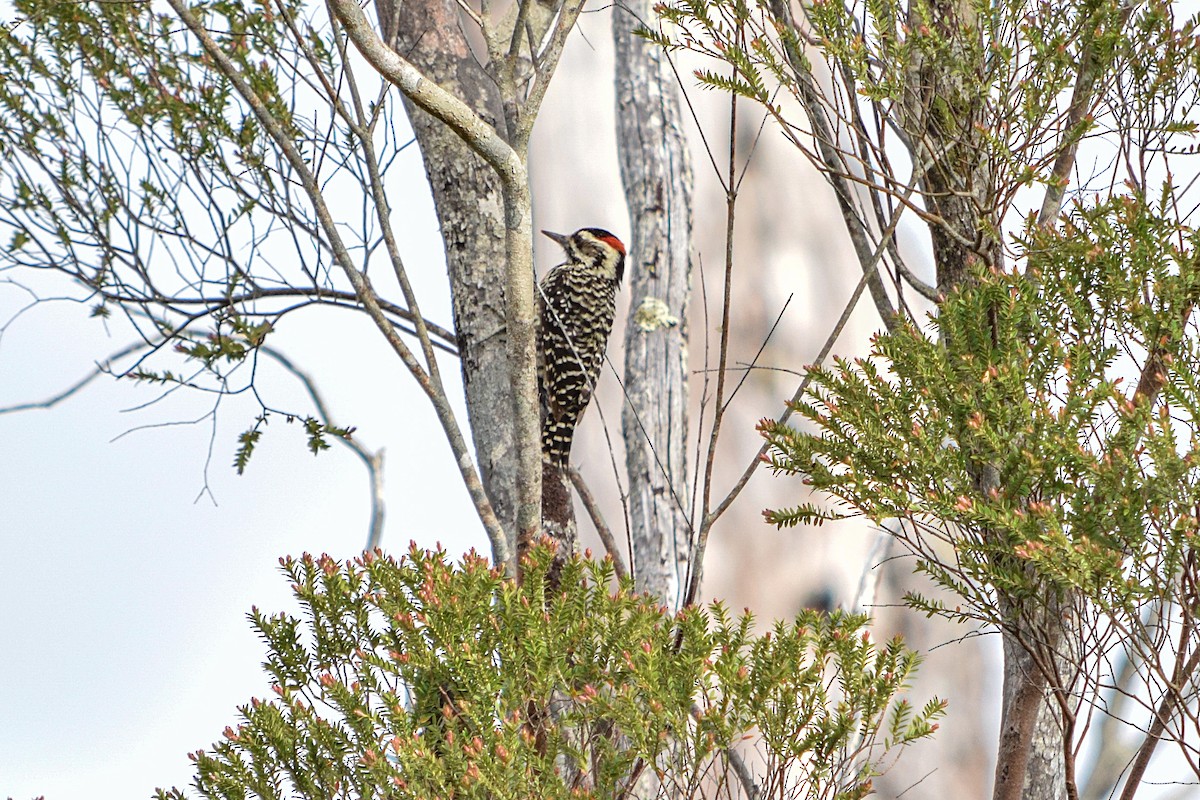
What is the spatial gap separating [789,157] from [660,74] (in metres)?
4.61

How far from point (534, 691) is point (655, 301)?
495 cm

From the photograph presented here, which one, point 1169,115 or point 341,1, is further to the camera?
point 1169,115

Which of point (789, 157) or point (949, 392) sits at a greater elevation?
point (789, 157)

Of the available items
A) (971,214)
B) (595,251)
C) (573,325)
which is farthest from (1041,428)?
(595,251)

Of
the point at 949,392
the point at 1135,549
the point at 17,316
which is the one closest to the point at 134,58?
the point at 17,316

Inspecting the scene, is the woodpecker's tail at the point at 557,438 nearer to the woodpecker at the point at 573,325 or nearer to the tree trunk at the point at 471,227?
the woodpecker at the point at 573,325

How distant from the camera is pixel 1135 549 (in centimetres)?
217

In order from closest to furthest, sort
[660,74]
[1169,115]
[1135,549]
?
[1135,549] < [1169,115] < [660,74]

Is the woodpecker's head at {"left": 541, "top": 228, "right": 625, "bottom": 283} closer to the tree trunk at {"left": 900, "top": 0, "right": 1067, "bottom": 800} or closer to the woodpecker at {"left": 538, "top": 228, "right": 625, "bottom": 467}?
the woodpecker at {"left": 538, "top": 228, "right": 625, "bottom": 467}

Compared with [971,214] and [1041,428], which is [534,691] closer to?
[1041,428]

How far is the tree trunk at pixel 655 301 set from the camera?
6.65m

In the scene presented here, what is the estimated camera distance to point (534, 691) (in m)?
2.08

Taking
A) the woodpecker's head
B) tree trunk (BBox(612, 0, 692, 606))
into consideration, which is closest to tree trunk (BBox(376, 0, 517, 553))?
the woodpecker's head

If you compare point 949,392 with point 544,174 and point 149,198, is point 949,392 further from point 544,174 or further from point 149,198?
point 544,174
